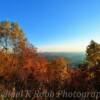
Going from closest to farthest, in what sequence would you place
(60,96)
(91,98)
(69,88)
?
(91,98) < (60,96) < (69,88)

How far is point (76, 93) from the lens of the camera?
129ft

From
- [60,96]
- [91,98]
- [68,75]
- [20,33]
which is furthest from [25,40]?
[91,98]

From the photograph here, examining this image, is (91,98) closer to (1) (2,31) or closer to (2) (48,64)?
(2) (48,64)

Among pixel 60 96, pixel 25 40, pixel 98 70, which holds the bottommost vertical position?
pixel 60 96

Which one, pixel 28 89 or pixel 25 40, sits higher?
pixel 25 40

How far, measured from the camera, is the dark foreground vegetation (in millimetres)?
38409

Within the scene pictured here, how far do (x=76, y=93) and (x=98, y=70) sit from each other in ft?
13.9

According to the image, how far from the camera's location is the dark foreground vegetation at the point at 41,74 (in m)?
38.4

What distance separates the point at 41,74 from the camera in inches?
1716

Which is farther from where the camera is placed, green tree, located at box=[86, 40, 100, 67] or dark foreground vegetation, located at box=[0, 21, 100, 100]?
green tree, located at box=[86, 40, 100, 67]

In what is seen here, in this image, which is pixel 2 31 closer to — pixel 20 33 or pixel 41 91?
pixel 20 33

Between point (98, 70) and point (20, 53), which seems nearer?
point (98, 70)

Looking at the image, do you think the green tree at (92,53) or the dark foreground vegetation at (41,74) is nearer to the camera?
the dark foreground vegetation at (41,74)

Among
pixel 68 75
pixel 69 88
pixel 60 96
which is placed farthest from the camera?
pixel 68 75
